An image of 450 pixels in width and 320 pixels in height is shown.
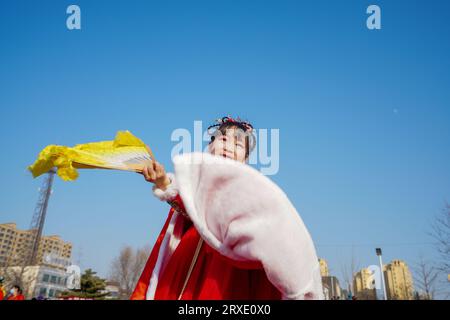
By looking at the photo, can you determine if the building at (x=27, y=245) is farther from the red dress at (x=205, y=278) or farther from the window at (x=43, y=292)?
the red dress at (x=205, y=278)

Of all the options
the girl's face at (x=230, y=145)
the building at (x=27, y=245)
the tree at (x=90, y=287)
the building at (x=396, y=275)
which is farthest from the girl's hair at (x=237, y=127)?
the building at (x=27, y=245)

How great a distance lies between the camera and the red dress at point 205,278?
6.19ft

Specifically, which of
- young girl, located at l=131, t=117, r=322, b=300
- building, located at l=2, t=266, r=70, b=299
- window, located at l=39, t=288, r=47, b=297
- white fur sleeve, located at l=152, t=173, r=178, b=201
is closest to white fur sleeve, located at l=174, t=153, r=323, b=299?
young girl, located at l=131, t=117, r=322, b=300

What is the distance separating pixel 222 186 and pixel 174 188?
44 centimetres

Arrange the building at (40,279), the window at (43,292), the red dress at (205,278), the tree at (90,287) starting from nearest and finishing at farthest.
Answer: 1. the red dress at (205,278)
2. the tree at (90,287)
3. the building at (40,279)
4. the window at (43,292)

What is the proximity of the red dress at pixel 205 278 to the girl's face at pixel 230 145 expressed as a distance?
A: 634 mm

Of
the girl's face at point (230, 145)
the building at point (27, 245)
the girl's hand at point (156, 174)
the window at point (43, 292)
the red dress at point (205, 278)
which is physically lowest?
the red dress at point (205, 278)

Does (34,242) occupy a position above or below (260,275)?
above

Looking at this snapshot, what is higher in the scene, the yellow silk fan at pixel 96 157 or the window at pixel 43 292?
the window at pixel 43 292

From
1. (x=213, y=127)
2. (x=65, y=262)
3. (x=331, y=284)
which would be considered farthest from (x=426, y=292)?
(x=65, y=262)

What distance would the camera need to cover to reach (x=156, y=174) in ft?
6.53

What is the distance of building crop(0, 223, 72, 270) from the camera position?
59.6m
